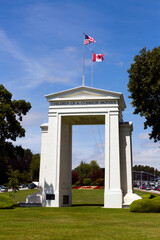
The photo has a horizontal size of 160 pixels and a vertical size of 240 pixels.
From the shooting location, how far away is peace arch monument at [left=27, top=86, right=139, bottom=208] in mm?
30094

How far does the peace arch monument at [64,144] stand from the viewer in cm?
3009

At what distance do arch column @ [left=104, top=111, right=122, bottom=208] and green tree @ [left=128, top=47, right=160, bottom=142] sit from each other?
111 inches

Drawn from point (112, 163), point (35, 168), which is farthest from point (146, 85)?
point (35, 168)

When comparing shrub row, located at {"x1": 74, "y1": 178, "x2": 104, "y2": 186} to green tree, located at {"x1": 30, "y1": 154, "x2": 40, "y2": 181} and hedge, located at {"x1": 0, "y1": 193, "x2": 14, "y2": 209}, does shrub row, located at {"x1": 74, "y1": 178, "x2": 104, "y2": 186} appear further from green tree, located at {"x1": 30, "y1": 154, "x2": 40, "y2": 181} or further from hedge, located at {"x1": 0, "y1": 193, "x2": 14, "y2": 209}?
hedge, located at {"x1": 0, "y1": 193, "x2": 14, "y2": 209}

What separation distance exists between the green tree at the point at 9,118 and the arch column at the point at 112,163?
8.91 meters

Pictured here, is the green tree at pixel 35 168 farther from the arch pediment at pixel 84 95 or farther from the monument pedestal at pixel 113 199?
the monument pedestal at pixel 113 199

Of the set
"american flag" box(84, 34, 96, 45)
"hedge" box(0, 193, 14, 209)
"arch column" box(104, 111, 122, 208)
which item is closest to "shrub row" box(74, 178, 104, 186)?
"arch column" box(104, 111, 122, 208)

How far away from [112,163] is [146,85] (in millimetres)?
8545

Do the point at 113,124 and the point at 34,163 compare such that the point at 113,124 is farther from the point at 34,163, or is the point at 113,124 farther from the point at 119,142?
the point at 34,163

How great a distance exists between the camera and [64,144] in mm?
33750

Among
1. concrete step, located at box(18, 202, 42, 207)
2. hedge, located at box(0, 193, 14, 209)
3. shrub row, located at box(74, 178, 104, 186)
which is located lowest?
concrete step, located at box(18, 202, 42, 207)

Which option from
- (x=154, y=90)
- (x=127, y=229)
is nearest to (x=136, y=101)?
(x=154, y=90)

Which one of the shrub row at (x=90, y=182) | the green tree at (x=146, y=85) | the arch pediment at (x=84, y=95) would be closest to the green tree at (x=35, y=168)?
the shrub row at (x=90, y=182)

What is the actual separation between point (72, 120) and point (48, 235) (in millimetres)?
23736
